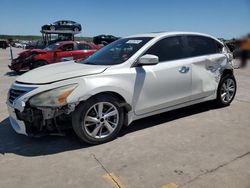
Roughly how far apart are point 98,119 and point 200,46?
249 cm

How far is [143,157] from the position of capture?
3.38 meters

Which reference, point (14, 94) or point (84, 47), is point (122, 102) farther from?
point (84, 47)

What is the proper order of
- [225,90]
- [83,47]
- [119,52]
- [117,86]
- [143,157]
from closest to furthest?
[143,157], [117,86], [119,52], [225,90], [83,47]

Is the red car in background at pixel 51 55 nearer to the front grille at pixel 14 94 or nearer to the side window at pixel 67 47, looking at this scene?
the side window at pixel 67 47

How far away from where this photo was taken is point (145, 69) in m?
4.16

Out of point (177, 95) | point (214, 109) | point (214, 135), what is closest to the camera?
point (214, 135)

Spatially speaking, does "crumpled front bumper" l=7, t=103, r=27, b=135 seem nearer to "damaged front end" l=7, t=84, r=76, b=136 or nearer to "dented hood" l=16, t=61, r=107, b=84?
"damaged front end" l=7, t=84, r=76, b=136

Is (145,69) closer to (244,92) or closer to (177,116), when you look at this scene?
(177,116)

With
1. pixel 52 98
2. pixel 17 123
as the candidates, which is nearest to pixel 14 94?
pixel 17 123

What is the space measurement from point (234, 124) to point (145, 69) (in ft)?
5.91

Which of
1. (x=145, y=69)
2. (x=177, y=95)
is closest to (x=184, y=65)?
(x=177, y=95)

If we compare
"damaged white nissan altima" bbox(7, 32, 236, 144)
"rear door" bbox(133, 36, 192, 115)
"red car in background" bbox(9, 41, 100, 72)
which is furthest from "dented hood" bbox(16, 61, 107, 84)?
"red car in background" bbox(9, 41, 100, 72)

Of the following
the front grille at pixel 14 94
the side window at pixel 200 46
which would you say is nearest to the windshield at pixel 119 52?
the side window at pixel 200 46

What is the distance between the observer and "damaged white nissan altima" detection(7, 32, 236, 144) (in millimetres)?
3553
